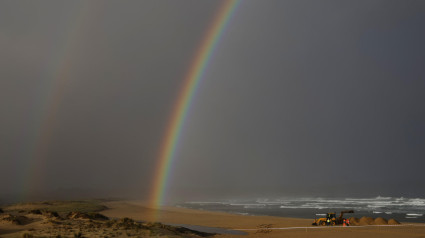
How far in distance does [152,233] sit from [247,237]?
9432 mm

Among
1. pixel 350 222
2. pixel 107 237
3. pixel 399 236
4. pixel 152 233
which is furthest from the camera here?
pixel 350 222

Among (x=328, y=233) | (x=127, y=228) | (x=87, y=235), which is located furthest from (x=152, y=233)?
(x=328, y=233)

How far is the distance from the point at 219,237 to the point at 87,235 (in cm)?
1259

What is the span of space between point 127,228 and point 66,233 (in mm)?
5178

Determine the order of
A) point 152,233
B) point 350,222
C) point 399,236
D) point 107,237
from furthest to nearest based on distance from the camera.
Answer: point 350,222 < point 399,236 < point 152,233 < point 107,237

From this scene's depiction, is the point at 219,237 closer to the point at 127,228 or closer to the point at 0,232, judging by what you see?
the point at 127,228

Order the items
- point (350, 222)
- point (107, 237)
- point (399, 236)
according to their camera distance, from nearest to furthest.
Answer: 1. point (107, 237)
2. point (399, 236)
3. point (350, 222)

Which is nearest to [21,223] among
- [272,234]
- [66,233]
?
[66,233]

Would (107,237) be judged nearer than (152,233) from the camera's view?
Yes

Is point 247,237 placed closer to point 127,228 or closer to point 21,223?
point 127,228

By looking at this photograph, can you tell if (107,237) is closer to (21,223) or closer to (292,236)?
(21,223)

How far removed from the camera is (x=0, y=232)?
28.0 metres

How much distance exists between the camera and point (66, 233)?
24.7 metres

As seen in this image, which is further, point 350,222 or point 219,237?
point 350,222
